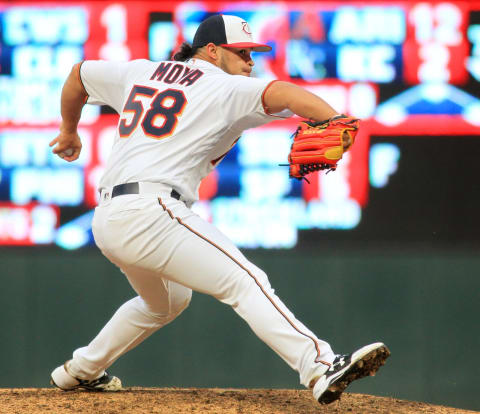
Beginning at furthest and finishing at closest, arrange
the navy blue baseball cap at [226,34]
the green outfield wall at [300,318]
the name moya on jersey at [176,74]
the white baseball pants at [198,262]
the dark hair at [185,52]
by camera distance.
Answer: the green outfield wall at [300,318]
the dark hair at [185,52]
the navy blue baseball cap at [226,34]
the name moya on jersey at [176,74]
the white baseball pants at [198,262]

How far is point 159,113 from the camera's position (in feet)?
9.01

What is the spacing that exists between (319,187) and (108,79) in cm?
173

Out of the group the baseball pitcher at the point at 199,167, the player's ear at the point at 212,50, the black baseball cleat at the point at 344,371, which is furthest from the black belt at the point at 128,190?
the black baseball cleat at the point at 344,371

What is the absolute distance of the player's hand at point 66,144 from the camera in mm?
3219

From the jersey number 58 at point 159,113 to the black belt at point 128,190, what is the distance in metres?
0.17

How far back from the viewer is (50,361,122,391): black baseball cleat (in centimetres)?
330

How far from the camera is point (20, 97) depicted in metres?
4.53

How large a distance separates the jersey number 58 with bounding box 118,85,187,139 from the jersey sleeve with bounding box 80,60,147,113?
0.18m

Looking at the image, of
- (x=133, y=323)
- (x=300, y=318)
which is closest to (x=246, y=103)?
(x=133, y=323)

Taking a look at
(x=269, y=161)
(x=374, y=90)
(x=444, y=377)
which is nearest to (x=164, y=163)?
(x=269, y=161)

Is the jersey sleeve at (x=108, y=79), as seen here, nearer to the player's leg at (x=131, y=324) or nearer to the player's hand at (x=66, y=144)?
the player's hand at (x=66, y=144)

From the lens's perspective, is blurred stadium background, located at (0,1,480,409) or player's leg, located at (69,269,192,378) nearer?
player's leg, located at (69,269,192,378)

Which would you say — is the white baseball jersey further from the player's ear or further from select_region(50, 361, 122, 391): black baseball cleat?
select_region(50, 361, 122, 391): black baseball cleat

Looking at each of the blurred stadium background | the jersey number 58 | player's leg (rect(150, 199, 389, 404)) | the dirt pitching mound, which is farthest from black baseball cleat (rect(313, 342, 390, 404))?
the blurred stadium background
